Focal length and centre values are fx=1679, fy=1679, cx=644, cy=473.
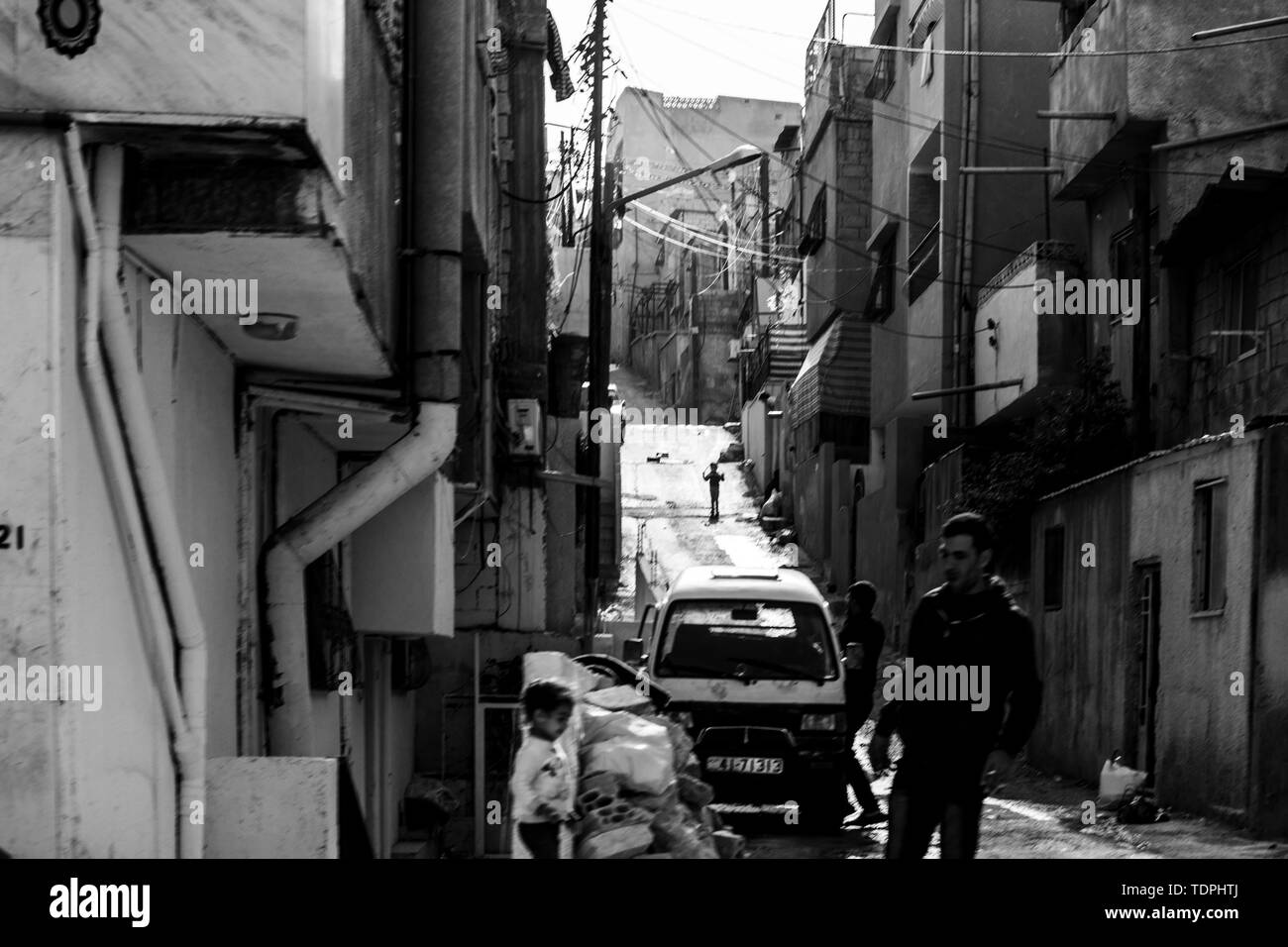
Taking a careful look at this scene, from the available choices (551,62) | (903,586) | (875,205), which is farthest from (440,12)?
(875,205)

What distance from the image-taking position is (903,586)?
26.8 meters

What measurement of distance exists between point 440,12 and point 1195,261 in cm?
1059

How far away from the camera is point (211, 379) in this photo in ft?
25.8

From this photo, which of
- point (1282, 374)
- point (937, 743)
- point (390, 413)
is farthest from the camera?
point (1282, 374)

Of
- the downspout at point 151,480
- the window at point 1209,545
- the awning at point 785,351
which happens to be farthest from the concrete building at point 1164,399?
the awning at point 785,351

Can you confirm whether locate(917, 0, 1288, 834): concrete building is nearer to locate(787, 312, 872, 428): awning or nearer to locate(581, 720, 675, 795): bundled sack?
locate(581, 720, 675, 795): bundled sack

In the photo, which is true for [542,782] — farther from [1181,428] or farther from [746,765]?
[1181,428]

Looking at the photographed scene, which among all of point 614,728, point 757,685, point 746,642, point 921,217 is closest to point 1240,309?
point 746,642

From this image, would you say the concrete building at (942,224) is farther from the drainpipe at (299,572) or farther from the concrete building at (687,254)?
the concrete building at (687,254)

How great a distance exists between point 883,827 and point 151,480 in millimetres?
8390

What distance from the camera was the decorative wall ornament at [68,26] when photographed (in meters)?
5.57

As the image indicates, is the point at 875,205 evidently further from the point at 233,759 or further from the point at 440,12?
the point at 233,759

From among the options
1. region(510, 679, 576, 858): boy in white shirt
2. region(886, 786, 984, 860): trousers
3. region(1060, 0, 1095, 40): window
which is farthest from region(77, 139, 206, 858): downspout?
region(1060, 0, 1095, 40): window

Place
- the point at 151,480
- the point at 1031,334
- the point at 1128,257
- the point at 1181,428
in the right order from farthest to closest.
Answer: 1. the point at 1031,334
2. the point at 1128,257
3. the point at 1181,428
4. the point at 151,480
